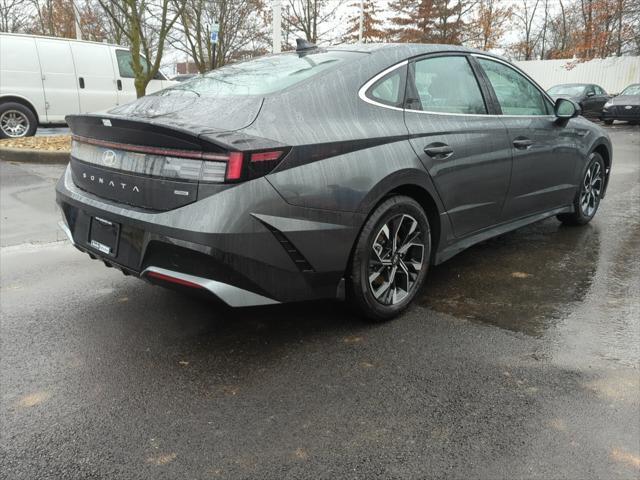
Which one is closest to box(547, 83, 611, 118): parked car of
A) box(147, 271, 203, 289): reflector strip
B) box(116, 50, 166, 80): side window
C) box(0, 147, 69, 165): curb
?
box(116, 50, 166, 80): side window

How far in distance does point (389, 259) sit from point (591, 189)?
325 cm

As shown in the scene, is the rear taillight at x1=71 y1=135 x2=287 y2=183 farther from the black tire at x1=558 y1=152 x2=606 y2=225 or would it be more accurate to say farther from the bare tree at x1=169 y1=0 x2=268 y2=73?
the bare tree at x1=169 y1=0 x2=268 y2=73

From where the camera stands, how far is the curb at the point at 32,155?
28.2ft

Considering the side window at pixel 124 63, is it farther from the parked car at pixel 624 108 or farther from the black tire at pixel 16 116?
the parked car at pixel 624 108

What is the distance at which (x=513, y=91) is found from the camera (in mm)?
4258

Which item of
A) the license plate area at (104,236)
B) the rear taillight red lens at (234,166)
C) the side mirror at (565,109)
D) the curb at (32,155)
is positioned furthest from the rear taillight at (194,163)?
the curb at (32,155)

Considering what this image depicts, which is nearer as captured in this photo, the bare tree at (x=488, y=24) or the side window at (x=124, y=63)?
the side window at (x=124, y=63)

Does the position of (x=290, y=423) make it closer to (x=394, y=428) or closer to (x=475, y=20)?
(x=394, y=428)

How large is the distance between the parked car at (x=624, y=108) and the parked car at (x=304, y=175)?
17.8 m

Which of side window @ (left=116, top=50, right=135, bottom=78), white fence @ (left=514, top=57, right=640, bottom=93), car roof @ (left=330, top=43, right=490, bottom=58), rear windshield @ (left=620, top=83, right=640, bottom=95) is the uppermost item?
white fence @ (left=514, top=57, right=640, bottom=93)

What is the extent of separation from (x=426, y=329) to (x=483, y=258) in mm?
1581

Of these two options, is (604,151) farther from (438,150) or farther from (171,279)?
(171,279)

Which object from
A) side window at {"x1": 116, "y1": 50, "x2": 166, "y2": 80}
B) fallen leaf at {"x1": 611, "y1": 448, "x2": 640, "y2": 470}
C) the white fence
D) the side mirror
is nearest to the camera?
fallen leaf at {"x1": 611, "y1": 448, "x2": 640, "y2": 470}

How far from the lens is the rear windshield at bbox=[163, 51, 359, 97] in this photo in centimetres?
297
